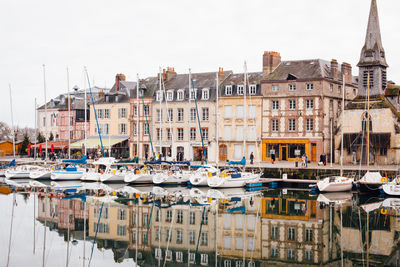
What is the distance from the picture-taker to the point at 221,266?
17578 mm

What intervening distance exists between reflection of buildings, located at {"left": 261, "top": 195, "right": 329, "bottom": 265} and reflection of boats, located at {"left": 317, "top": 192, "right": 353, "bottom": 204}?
102 cm

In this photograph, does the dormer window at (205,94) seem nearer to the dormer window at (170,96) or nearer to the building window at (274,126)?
the dormer window at (170,96)

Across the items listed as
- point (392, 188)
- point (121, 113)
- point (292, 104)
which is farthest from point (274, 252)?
point (121, 113)

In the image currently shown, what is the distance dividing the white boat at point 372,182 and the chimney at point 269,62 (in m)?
17.3

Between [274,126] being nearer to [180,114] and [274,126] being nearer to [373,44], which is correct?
[180,114]

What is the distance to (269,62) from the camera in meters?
49.6

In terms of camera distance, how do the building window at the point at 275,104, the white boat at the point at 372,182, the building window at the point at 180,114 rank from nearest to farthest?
the white boat at the point at 372,182
the building window at the point at 275,104
the building window at the point at 180,114

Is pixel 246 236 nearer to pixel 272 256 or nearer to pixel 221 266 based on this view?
pixel 272 256

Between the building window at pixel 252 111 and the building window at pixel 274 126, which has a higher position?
the building window at pixel 252 111

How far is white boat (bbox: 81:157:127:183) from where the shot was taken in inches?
1650

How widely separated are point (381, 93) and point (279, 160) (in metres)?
10.6

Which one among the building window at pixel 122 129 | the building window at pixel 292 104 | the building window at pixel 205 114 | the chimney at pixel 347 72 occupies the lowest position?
the building window at pixel 122 129

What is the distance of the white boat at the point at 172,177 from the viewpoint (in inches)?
1576

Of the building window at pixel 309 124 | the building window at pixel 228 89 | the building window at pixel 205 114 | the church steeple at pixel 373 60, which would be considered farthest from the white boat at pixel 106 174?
the church steeple at pixel 373 60
